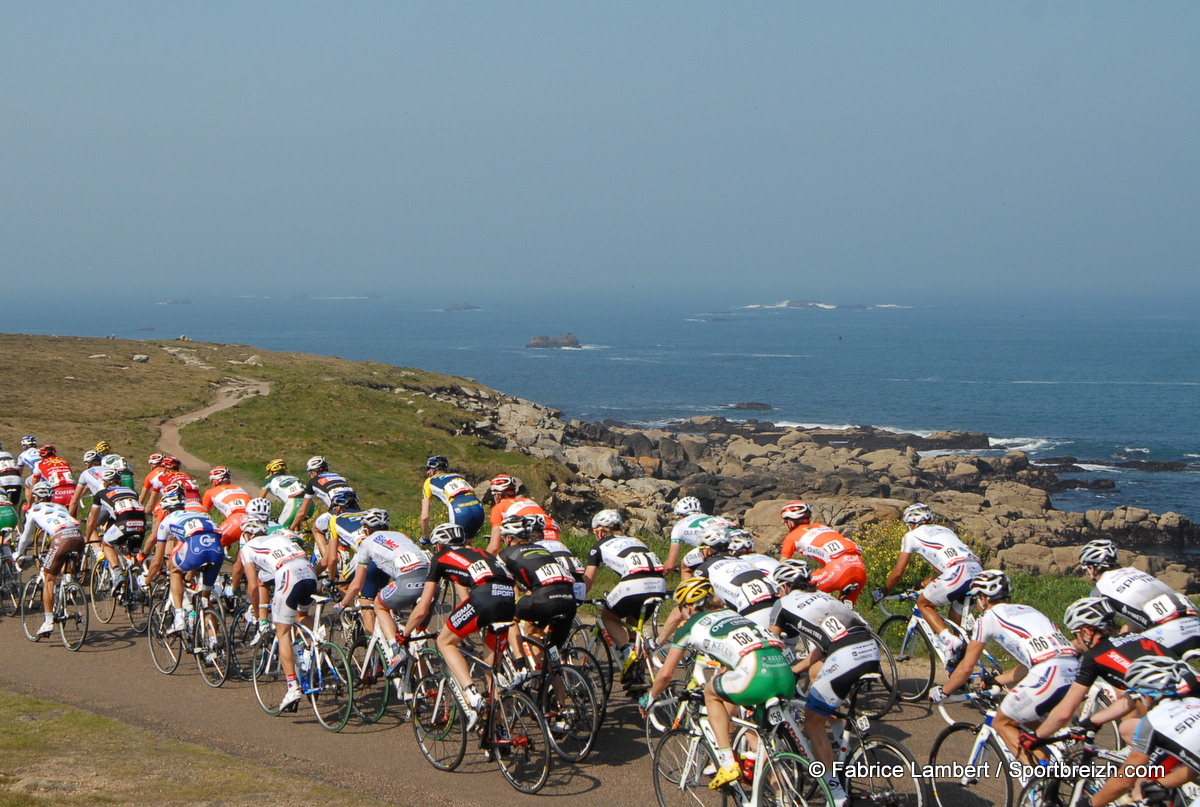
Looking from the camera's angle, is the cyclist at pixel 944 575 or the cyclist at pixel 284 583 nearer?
the cyclist at pixel 944 575

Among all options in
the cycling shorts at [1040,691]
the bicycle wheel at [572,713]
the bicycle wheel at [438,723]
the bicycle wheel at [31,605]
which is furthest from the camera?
the bicycle wheel at [31,605]

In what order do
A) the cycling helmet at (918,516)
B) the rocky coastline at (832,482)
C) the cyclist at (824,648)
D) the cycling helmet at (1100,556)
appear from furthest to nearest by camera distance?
1. the rocky coastline at (832,482)
2. the cycling helmet at (918,516)
3. the cycling helmet at (1100,556)
4. the cyclist at (824,648)

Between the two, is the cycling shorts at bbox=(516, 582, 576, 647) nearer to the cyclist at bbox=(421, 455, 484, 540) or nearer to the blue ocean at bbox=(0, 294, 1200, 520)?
the cyclist at bbox=(421, 455, 484, 540)

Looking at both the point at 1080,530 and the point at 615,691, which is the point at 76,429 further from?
the point at 1080,530

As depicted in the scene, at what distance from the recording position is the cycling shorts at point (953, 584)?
11.6 metres

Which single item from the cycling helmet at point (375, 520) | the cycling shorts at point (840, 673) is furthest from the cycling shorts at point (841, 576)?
the cycling helmet at point (375, 520)

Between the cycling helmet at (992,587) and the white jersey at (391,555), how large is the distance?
20.5 ft

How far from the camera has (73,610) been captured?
15.8 metres

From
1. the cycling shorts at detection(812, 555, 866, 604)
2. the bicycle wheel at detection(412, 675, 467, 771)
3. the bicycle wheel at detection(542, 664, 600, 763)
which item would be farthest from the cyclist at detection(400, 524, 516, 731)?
the cycling shorts at detection(812, 555, 866, 604)

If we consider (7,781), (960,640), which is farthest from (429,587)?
(960,640)

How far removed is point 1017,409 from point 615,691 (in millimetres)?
111007

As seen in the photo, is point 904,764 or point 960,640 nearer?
point 904,764

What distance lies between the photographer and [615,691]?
13141 mm

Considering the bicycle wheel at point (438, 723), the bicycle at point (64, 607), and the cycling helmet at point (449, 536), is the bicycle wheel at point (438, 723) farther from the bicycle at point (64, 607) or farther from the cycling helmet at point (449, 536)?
the bicycle at point (64, 607)
